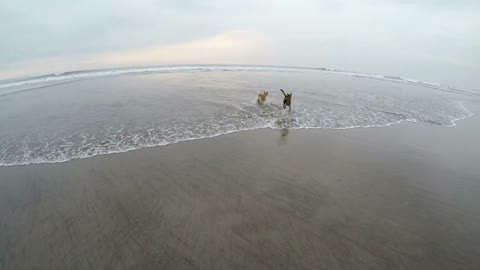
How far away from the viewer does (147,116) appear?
11.3 meters

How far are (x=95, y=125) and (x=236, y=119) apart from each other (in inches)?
244

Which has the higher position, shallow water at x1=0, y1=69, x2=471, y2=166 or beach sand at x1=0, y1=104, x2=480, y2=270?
shallow water at x1=0, y1=69, x2=471, y2=166

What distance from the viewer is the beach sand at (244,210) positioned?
3787mm

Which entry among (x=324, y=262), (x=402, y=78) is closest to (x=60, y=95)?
(x=324, y=262)

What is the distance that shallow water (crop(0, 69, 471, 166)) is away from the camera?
26.9 feet

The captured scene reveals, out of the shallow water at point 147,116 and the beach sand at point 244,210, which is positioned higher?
the shallow water at point 147,116

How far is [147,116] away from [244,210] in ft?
27.3

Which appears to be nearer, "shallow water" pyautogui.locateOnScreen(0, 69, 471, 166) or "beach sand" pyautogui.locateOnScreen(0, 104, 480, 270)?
"beach sand" pyautogui.locateOnScreen(0, 104, 480, 270)

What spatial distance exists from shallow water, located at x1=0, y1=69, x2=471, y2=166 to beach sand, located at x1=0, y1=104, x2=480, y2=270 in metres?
1.30

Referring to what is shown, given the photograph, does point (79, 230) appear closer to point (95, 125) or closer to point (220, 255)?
point (220, 255)

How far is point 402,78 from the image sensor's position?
34.8 metres

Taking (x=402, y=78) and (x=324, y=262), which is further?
(x=402, y=78)

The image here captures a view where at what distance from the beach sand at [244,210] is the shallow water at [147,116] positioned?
1.30 metres

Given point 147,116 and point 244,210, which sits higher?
point 147,116
